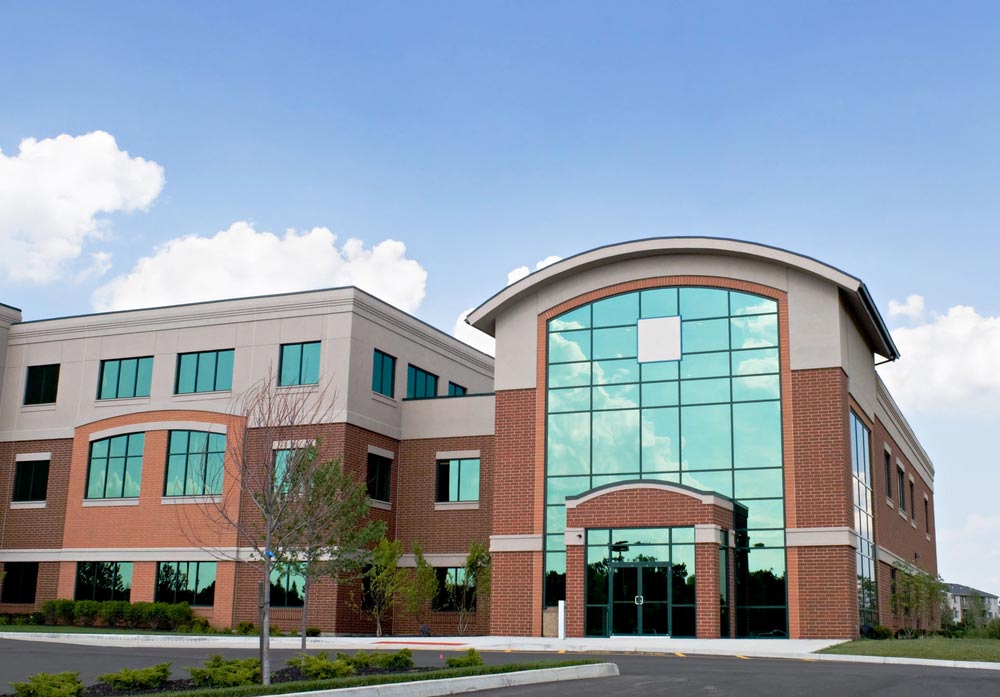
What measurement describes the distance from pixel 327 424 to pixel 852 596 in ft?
57.1

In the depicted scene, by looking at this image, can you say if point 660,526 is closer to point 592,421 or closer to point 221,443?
point 592,421

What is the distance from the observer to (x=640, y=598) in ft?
101

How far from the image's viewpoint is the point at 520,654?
976 inches

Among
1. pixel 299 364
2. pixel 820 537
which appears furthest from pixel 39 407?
pixel 820 537

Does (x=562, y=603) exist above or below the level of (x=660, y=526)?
below

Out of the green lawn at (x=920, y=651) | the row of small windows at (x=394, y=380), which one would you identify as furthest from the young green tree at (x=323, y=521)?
the green lawn at (x=920, y=651)

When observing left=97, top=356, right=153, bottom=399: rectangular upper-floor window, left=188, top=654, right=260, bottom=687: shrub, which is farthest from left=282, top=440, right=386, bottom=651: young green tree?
left=97, top=356, right=153, bottom=399: rectangular upper-floor window

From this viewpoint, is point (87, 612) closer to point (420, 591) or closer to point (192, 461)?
point (192, 461)

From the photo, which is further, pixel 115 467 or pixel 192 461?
pixel 115 467

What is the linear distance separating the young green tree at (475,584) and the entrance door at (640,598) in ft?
20.4

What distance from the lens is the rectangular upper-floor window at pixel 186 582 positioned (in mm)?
37094

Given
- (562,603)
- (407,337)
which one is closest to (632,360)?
(562,603)

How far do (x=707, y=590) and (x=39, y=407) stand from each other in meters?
26.7

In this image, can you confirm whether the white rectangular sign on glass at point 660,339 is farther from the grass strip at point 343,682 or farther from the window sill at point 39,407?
the window sill at point 39,407
